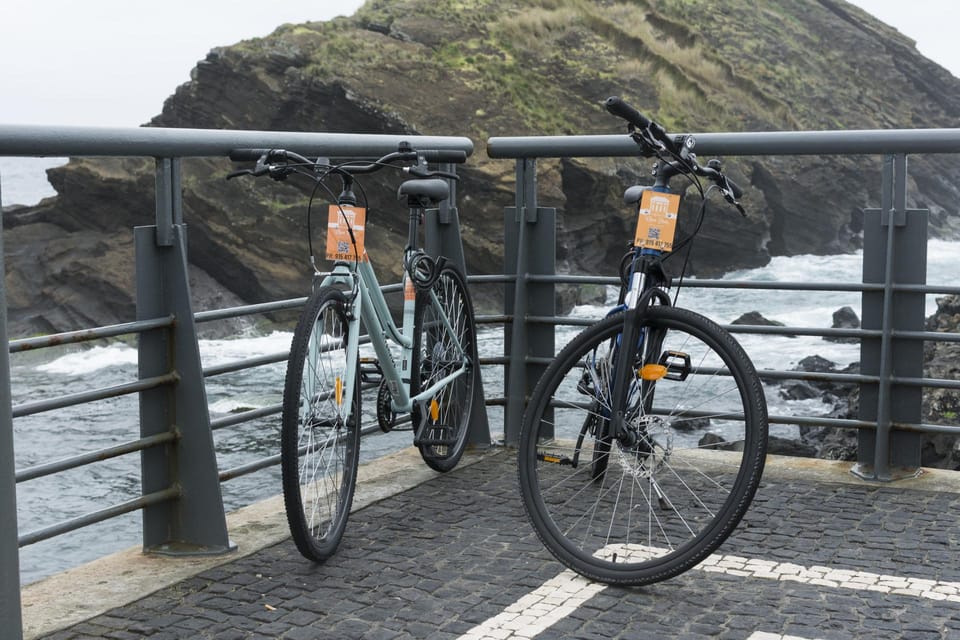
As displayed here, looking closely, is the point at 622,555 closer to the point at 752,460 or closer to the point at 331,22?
the point at 752,460

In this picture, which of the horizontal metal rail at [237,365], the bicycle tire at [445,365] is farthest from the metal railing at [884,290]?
the horizontal metal rail at [237,365]

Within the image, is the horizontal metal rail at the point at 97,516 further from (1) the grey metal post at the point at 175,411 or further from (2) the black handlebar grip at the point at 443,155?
(2) the black handlebar grip at the point at 443,155

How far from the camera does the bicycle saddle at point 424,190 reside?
4.84m

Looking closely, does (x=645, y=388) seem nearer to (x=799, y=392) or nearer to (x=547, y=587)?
(x=547, y=587)

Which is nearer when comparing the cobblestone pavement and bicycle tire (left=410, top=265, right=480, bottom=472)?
the cobblestone pavement

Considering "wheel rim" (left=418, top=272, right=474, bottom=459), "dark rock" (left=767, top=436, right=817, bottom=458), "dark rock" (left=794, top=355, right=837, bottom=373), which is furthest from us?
"dark rock" (left=794, top=355, right=837, bottom=373)

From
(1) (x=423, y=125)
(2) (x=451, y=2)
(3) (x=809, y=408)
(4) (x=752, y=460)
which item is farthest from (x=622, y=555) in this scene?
(2) (x=451, y=2)

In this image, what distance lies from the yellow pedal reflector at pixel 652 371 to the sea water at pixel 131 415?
1.25 m

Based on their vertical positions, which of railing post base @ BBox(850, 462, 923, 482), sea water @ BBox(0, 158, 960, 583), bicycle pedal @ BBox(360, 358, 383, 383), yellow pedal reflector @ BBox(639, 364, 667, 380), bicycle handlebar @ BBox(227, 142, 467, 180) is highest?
bicycle handlebar @ BBox(227, 142, 467, 180)

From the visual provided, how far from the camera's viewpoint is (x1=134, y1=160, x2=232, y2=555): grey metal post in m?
4.16

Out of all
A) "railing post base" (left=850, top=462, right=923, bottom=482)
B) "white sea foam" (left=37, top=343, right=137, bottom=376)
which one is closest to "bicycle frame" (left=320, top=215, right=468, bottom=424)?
"railing post base" (left=850, top=462, right=923, bottom=482)

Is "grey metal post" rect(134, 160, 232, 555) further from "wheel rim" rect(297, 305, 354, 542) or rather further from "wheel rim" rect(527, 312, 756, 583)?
"wheel rim" rect(527, 312, 756, 583)

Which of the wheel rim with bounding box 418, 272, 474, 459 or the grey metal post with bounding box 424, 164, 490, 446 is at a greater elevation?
the grey metal post with bounding box 424, 164, 490, 446

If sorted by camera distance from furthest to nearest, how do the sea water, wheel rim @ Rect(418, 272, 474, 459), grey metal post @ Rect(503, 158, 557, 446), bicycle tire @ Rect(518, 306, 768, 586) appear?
the sea water, grey metal post @ Rect(503, 158, 557, 446), wheel rim @ Rect(418, 272, 474, 459), bicycle tire @ Rect(518, 306, 768, 586)
